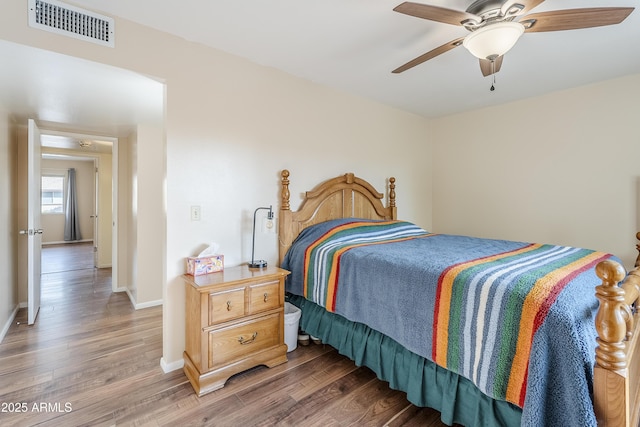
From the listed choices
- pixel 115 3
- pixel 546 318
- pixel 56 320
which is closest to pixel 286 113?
pixel 115 3

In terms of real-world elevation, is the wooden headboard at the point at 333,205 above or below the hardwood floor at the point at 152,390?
above

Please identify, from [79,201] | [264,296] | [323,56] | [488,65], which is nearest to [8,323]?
[264,296]

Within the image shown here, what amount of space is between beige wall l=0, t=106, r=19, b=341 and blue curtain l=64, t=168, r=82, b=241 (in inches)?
222

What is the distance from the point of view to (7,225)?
2.81 metres

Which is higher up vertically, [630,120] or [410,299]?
[630,120]

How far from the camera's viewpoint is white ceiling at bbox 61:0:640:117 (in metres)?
1.79

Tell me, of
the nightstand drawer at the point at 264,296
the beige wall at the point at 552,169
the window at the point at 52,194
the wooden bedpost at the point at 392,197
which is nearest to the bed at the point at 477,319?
Answer: the nightstand drawer at the point at 264,296

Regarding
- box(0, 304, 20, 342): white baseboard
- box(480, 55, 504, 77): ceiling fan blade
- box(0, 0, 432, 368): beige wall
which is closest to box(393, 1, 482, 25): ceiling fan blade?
box(480, 55, 504, 77): ceiling fan blade

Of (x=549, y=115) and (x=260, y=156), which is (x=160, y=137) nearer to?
(x=260, y=156)

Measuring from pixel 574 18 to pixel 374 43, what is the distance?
116 cm

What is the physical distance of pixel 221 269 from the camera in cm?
221

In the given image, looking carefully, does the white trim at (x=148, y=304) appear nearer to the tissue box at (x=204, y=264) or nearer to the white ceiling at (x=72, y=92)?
the tissue box at (x=204, y=264)

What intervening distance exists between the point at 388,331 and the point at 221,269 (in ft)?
4.11

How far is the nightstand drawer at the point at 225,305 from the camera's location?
191cm
